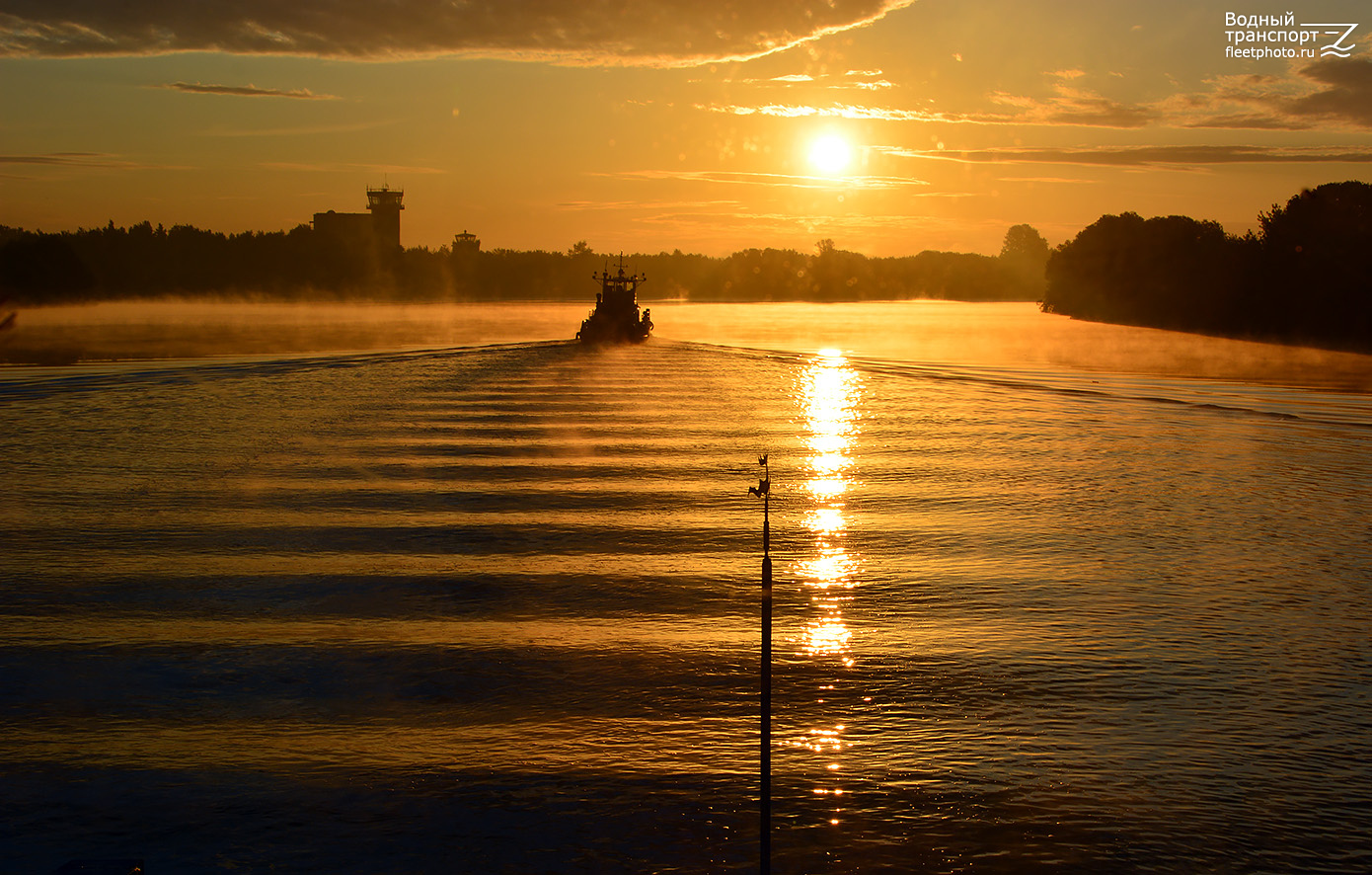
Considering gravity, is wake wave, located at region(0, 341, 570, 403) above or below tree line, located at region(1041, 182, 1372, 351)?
below

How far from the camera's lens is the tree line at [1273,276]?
9600 cm

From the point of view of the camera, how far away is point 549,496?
27.0 metres

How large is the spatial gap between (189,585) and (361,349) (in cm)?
7587

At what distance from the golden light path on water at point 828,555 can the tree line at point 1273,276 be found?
220 ft

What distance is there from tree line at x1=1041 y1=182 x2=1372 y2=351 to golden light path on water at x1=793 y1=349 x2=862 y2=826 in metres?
67.0

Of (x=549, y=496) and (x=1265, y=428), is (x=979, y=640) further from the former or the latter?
(x=1265, y=428)

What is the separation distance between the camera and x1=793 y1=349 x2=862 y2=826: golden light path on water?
11.6 metres

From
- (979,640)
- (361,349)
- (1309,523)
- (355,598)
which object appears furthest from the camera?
(361,349)

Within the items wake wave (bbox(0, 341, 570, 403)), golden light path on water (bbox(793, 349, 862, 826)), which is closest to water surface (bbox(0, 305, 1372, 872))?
golden light path on water (bbox(793, 349, 862, 826))

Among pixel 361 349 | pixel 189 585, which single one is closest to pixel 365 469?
pixel 189 585

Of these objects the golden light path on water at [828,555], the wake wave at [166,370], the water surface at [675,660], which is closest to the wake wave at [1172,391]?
the water surface at [675,660]

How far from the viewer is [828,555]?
20.8 meters

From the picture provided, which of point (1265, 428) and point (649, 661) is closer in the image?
point (649, 661)

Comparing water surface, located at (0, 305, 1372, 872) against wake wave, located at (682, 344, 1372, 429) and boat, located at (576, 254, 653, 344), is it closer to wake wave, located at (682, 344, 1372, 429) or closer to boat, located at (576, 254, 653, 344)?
wake wave, located at (682, 344, 1372, 429)
